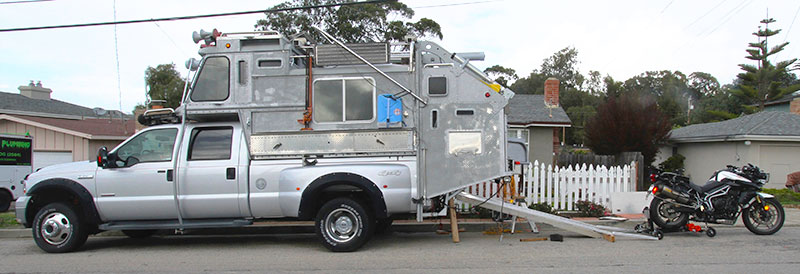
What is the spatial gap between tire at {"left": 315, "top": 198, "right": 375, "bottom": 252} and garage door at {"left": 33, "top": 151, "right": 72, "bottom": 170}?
13077mm

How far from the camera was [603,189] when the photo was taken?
11.3m

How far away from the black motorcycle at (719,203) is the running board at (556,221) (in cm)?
62

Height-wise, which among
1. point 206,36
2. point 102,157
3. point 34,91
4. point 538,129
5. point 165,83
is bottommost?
point 102,157

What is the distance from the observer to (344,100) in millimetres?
7824

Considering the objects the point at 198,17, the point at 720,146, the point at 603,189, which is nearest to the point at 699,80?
the point at 720,146

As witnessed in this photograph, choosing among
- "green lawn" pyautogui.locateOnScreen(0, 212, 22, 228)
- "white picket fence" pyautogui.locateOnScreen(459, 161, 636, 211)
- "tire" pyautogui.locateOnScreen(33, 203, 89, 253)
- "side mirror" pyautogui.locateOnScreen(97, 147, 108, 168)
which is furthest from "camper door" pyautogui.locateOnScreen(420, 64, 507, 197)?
"green lawn" pyautogui.locateOnScreen(0, 212, 22, 228)

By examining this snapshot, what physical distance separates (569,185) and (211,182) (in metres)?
7.03

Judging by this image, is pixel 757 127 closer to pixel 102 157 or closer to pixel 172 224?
pixel 172 224

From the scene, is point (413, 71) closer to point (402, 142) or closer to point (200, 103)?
point (402, 142)

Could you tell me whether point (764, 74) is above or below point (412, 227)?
above

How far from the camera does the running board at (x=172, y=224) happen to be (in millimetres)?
7750

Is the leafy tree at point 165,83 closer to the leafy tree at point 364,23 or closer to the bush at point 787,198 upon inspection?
the leafy tree at point 364,23

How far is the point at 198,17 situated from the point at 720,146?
1856 centimetres

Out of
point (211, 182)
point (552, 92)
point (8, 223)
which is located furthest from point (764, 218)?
point (8, 223)
